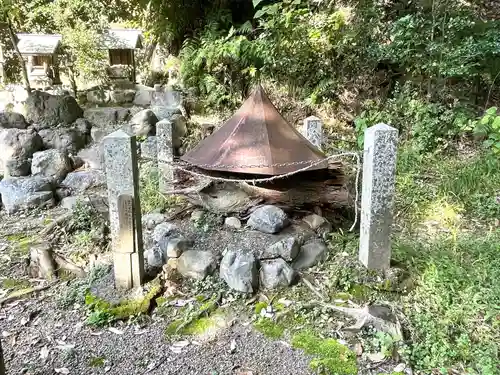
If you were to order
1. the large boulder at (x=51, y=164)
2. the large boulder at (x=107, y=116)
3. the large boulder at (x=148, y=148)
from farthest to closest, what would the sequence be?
the large boulder at (x=107, y=116), the large boulder at (x=148, y=148), the large boulder at (x=51, y=164)

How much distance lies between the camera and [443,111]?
6.09m

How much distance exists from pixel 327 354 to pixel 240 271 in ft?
3.06

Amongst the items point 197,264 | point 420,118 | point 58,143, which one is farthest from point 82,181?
point 420,118

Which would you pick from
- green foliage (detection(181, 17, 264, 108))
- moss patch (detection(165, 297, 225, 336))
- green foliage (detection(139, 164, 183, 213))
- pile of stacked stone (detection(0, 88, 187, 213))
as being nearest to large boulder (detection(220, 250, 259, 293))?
moss patch (detection(165, 297, 225, 336))

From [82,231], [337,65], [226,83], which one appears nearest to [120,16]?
[226,83]

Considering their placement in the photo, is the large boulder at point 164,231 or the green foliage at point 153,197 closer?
the large boulder at point 164,231

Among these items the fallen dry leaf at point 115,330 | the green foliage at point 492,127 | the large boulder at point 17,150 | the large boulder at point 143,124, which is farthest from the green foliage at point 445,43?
the large boulder at point 17,150

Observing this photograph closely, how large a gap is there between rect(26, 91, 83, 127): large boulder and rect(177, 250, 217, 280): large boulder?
4.90m

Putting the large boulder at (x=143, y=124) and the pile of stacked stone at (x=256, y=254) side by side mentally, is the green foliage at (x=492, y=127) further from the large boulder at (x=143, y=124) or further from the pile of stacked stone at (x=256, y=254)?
the large boulder at (x=143, y=124)

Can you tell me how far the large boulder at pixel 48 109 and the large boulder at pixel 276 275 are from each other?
5.43 m

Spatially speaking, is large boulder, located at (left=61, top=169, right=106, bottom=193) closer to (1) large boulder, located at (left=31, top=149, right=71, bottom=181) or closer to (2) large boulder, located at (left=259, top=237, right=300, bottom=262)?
(1) large boulder, located at (left=31, top=149, right=71, bottom=181)

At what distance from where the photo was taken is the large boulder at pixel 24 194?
5285 mm

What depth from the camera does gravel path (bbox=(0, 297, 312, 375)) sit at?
267cm

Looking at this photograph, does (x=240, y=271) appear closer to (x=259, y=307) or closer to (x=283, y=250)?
(x=259, y=307)
